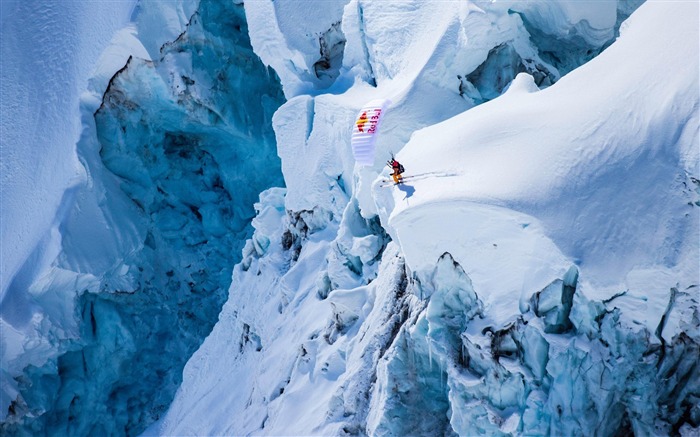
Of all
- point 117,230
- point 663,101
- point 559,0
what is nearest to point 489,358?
point 663,101

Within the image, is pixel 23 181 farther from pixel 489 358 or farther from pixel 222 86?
pixel 489 358

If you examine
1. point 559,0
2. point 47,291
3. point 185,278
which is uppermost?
point 559,0

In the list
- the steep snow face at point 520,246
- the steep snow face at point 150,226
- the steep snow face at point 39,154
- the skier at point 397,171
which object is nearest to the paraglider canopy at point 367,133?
the steep snow face at point 520,246

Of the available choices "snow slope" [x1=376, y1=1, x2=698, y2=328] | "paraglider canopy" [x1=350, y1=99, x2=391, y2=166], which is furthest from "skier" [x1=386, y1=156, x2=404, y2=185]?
"paraglider canopy" [x1=350, y1=99, x2=391, y2=166]

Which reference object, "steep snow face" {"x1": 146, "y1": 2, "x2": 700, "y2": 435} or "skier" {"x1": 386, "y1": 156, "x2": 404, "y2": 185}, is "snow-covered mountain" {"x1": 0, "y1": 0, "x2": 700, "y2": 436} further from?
"skier" {"x1": 386, "y1": 156, "x2": 404, "y2": 185}

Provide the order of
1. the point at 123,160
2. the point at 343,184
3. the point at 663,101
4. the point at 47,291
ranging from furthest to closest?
the point at 123,160 → the point at 47,291 → the point at 343,184 → the point at 663,101

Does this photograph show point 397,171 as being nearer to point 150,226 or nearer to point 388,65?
point 388,65

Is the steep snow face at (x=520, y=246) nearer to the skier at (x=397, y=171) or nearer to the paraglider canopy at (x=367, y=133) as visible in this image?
the skier at (x=397, y=171)
